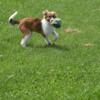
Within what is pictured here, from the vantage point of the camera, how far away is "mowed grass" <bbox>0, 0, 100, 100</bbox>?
11.3 m

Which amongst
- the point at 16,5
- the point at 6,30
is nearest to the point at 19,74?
the point at 6,30

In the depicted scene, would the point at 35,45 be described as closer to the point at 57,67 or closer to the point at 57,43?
the point at 57,43

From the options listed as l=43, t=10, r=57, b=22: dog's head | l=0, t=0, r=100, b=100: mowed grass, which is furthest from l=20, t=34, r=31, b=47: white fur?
l=43, t=10, r=57, b=22: dog's head

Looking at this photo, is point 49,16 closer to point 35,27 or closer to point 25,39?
point 35,27

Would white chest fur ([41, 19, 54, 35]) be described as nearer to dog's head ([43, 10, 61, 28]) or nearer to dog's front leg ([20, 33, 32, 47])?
dog's head ([43, 10, 61, 28])

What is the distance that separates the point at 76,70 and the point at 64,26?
6.93m

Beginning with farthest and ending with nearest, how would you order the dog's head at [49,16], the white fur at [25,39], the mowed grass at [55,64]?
the white fur at [25,39], the dog's head at [49,16], the mowed grass at [55,64]

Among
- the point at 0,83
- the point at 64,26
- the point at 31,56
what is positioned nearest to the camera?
the point at 0,83

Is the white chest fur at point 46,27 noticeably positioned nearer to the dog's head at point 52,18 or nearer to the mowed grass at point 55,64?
the dog's head at point 52,18

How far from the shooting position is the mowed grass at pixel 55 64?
11305 millimetres

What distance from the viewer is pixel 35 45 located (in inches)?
645

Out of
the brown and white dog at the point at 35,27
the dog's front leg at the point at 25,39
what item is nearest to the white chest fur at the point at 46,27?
the brown and white dog at the point at 35,27

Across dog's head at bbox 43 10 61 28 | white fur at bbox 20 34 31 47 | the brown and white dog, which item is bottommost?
white fur at bbox 20 34 31 47

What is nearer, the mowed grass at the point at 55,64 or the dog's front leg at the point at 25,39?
the mowed grass at the point at 55,64
